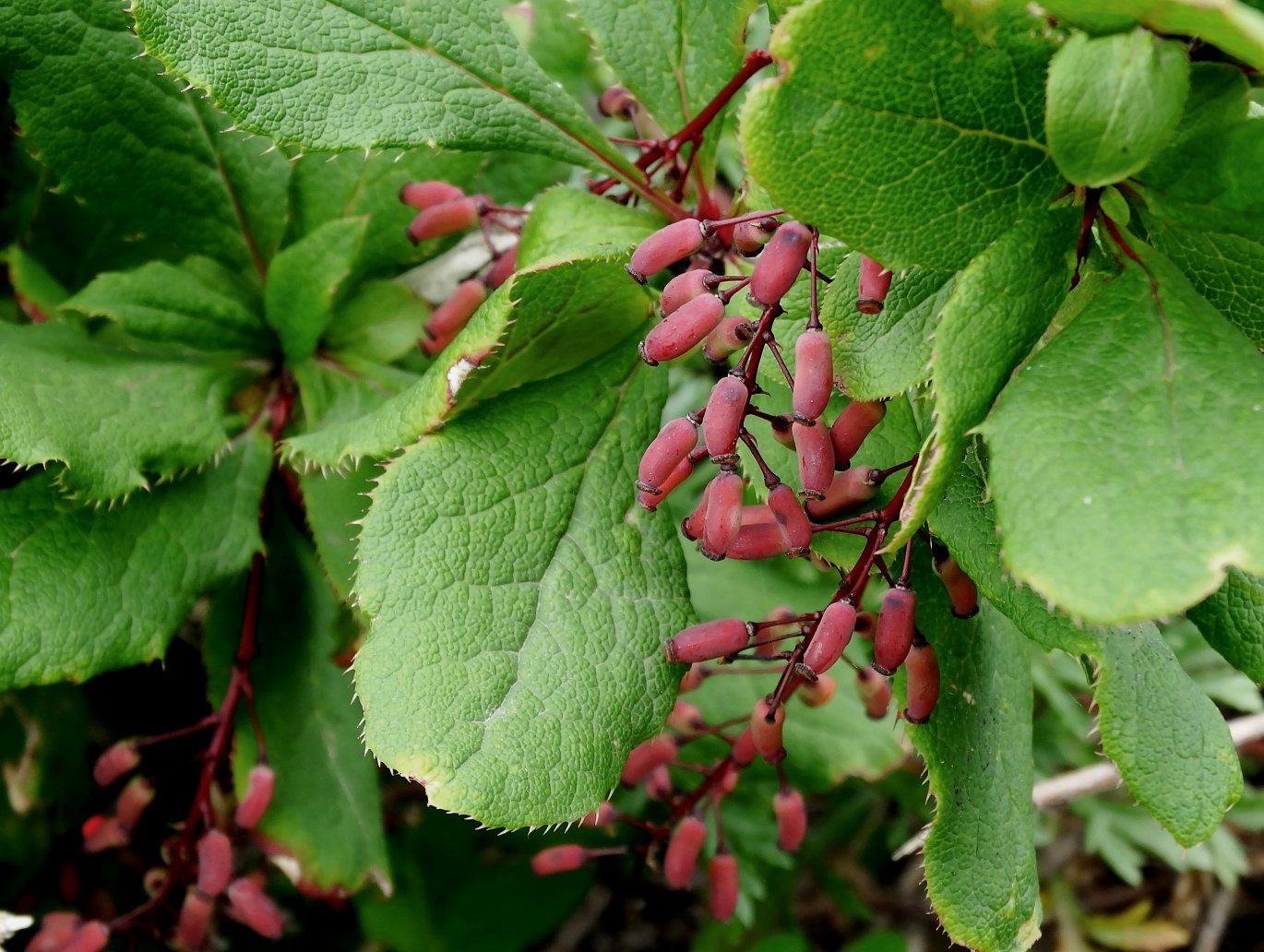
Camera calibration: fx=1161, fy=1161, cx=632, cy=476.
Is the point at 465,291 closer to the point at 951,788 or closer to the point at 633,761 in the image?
the point at 633,761

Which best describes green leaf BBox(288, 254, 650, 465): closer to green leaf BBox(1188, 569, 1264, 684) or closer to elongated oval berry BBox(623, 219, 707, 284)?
elongated oval berry BBox(623, 219, 707, 284)

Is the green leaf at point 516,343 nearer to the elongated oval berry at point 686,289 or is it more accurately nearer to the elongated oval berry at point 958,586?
the elongated oval berry at point 686,289

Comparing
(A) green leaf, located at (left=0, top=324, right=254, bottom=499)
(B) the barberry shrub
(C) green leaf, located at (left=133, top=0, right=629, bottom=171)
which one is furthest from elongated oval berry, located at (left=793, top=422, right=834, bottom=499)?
(A) green leaf, located at (left=0, top=324, right=254, bottom=499)

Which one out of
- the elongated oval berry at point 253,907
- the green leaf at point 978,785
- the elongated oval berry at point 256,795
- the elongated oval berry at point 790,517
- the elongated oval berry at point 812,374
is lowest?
the elongated oval berry at point 253,907

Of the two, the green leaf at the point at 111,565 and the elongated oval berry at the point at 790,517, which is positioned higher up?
the elongated oval berry at the point at 790,517

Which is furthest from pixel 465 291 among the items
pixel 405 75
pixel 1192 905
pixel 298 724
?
pixel 1192 905

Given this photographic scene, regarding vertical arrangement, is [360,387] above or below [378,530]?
below

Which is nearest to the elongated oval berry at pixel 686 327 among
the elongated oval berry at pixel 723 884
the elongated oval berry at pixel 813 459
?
the elongated oval berry at pixel 813 459
